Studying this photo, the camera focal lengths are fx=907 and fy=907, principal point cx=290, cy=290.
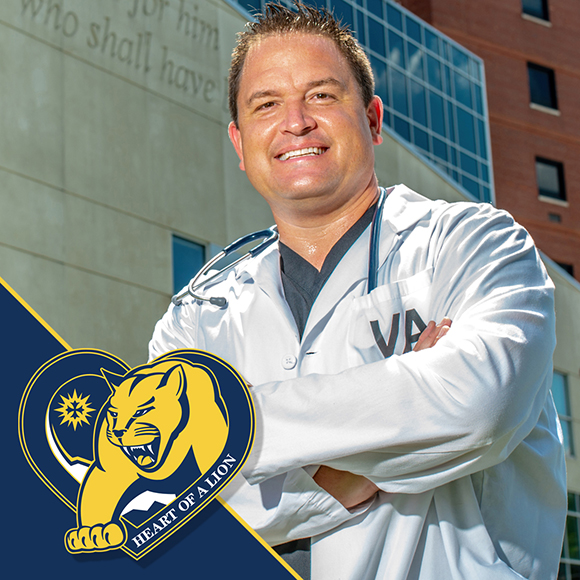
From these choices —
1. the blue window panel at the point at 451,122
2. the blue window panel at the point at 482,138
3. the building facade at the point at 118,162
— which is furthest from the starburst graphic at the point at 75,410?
the blue window panel at the point at 482,138

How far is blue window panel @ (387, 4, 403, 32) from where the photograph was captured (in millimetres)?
22125

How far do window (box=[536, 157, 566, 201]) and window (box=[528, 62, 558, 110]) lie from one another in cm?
220

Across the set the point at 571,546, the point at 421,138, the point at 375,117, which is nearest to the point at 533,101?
the point at 421,138

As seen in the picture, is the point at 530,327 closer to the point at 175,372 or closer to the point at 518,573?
the point at 518,573

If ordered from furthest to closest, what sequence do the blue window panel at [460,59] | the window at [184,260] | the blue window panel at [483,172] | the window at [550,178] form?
the window at [550,178], the blue window panel at [460,59], the blue window panel at [483,172], the window at [184,260]

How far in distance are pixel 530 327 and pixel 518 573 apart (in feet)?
1.56

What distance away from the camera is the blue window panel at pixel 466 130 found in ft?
A: 76.8

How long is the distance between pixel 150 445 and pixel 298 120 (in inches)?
37.3

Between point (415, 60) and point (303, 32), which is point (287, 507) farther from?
point (415, 60)

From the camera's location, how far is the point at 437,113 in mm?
22641

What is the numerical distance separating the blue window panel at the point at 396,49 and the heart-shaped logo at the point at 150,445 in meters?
21.2

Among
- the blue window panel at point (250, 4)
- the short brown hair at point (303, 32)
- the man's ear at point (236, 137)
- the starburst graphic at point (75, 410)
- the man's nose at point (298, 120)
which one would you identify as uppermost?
the blue window panel at point (250, 4)

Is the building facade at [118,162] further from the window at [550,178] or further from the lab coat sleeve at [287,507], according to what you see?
the window at [550,178]

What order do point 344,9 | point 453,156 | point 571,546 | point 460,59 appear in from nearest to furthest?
1. point 344,9
2. point 571,546
3. point 453,156
4. point 460,59
